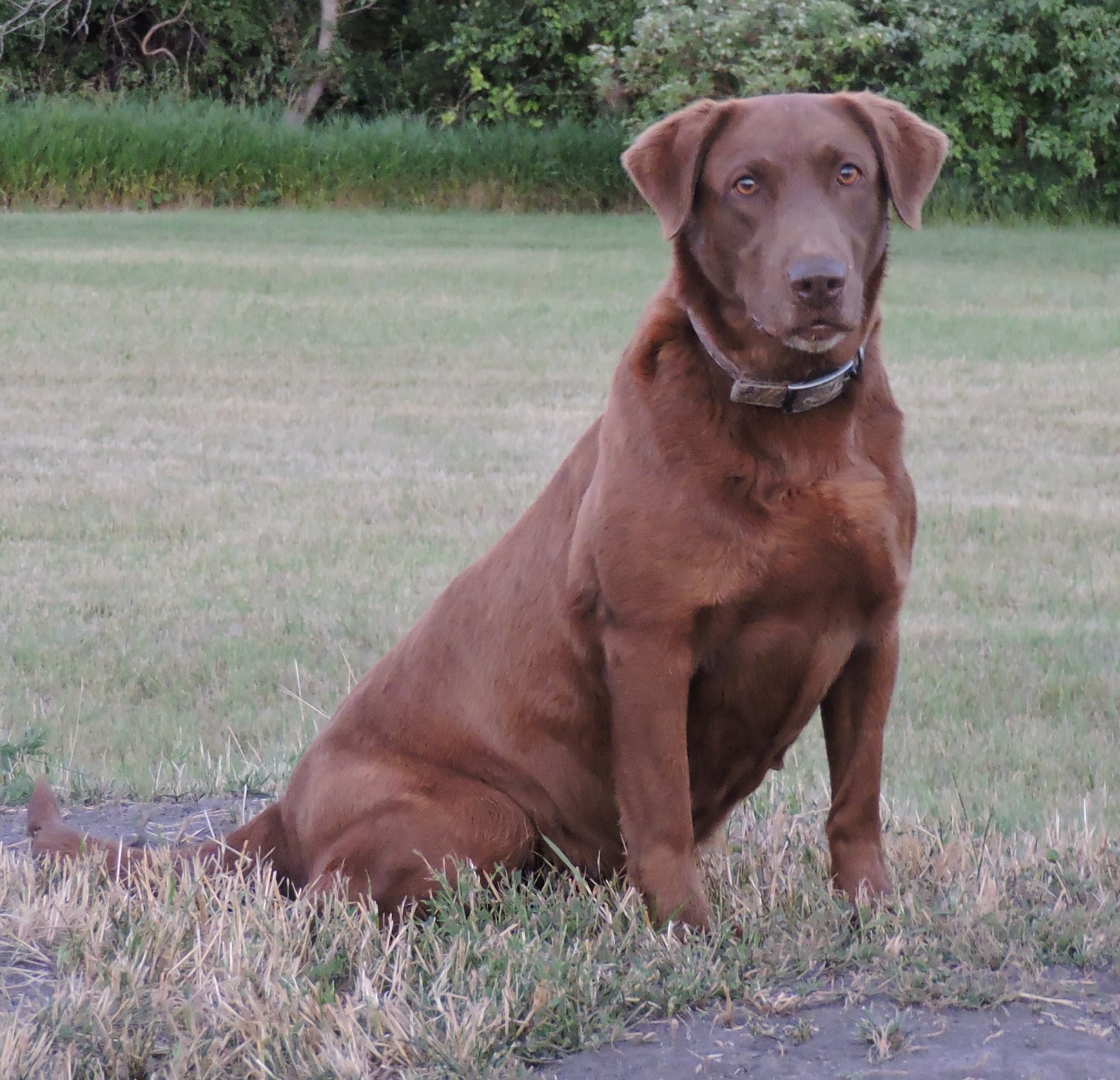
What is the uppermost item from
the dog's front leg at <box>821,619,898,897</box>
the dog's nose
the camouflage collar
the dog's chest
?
the dog's nose

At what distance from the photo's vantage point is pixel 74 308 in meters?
14.0

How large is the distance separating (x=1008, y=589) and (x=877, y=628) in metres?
3.57

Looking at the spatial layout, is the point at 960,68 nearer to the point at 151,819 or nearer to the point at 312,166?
the point at 312,166

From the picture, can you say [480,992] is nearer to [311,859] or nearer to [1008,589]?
[311,859]

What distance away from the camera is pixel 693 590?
9.46ft

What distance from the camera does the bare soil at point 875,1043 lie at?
267 cm

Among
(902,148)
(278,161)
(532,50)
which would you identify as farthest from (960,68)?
(902,148)

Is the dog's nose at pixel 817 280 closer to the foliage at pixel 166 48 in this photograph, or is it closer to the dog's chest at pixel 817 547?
the dog's chest at pixel 817 547

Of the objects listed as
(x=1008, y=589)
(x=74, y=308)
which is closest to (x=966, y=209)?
(x=74, y=308)

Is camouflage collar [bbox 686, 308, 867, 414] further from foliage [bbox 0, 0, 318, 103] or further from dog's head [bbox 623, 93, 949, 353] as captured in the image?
foliage [bbox 0, 0, 318, 103]

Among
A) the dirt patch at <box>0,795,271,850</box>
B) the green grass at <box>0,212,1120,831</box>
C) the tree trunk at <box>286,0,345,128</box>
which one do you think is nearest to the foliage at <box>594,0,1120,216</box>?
the green grass at <box>0,212,1120,831</box>

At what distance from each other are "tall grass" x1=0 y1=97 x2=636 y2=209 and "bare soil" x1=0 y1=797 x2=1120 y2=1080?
72.7ft

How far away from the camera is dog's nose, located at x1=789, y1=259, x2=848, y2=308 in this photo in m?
2.87

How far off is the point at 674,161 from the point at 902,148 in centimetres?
44
